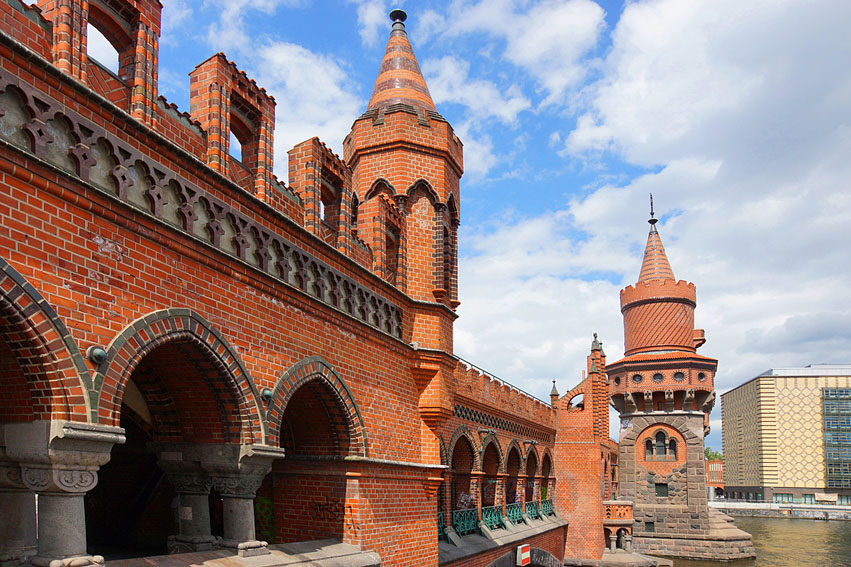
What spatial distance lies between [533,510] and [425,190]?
1582cm

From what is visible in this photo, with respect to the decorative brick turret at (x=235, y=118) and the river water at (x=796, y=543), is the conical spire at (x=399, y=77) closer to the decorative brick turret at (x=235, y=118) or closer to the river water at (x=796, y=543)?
the decorative brick turret at (x=235, y=118)

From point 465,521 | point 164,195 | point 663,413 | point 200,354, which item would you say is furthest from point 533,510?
point 164,195

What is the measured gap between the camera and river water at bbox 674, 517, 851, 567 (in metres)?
35.9

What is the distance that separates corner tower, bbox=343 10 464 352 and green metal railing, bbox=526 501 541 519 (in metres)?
13.6

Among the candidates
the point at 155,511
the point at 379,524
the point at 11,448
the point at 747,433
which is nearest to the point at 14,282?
the point at 11,448

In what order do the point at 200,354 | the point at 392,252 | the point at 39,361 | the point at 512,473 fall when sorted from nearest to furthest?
1. the point at 39,361
2. the point at 200,354
3. the point at 392,252
4. the point at 512,473

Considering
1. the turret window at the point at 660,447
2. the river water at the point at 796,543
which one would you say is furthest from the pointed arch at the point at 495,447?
the turret window at the point at 660,447

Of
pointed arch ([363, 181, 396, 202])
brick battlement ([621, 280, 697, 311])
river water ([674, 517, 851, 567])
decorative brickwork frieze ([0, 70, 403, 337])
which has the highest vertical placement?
brick battlement ([621, 280, 697, 311])

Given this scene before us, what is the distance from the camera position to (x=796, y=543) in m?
45.6

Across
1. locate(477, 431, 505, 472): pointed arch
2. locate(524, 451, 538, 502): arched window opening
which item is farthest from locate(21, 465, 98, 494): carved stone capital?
locate(524, 451, 538, 502): arched window opening

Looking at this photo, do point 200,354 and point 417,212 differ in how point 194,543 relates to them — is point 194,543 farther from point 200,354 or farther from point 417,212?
point 417,212

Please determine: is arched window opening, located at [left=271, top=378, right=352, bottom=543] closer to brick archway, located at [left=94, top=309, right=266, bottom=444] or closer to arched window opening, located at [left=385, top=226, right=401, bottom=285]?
brick archway, located at [left=94, top=309, right=266, bottom=444]

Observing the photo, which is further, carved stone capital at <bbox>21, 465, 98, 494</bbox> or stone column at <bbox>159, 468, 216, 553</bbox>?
stone column at <bbox>159, 468, 216, 553</bbox>

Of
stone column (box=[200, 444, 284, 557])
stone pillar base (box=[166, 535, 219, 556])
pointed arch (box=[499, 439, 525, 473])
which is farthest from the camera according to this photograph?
pointed arch (box=[499, 439, 525, 473])
